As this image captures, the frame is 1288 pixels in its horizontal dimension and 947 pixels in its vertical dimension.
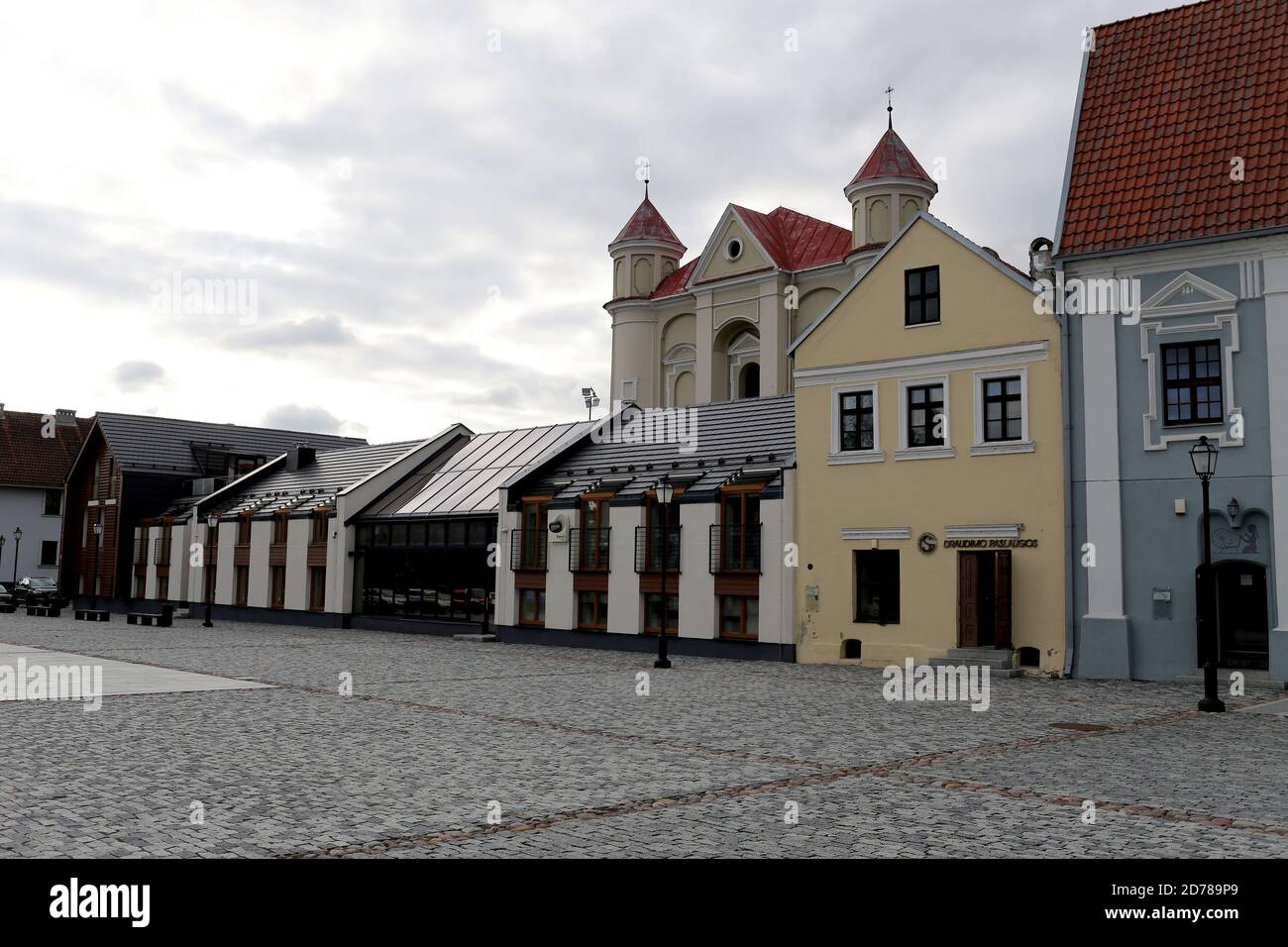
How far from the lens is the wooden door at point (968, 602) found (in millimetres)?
23078

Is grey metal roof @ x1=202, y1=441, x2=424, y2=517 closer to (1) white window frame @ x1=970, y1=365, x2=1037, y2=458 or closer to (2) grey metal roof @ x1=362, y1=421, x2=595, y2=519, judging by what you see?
(2) grey metal roof @ x1=362, y1=421, x2=595, y2=519

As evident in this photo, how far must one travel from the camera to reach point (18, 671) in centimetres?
1973

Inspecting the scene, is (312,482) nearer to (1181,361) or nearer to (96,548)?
(96,548)

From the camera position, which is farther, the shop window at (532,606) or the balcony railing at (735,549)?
the shop window at (532,606)

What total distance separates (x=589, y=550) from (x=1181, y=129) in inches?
680

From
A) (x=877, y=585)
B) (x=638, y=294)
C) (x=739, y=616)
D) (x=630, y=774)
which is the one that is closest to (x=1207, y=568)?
(x=877, y=585)

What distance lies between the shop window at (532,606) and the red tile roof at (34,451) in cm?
4740

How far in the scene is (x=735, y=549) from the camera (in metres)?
27.2

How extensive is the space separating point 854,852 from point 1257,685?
15603 millimetres

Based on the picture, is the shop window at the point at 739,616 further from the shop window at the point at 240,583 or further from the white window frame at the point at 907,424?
the shop window at the point at 240,583

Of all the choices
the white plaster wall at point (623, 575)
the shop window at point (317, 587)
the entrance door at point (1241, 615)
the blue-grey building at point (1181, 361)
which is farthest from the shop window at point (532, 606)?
the entrance door at point (1241, 615)

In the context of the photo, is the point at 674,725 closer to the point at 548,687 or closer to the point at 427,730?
the point at 427,730

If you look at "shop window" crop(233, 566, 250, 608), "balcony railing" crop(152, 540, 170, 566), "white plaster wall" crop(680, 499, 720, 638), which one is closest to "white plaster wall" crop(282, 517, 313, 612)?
"shop window" crop(233, 566, 250, 608)
